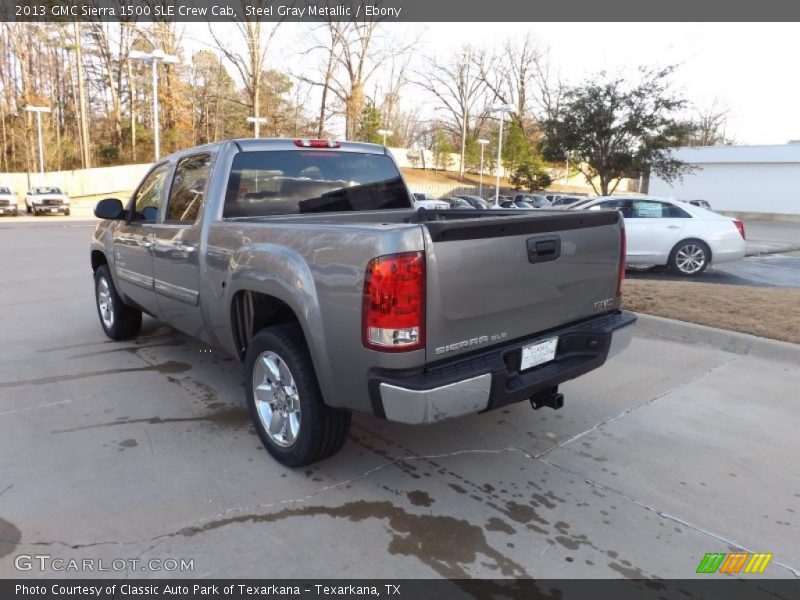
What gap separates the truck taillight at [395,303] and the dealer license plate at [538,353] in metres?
0.72

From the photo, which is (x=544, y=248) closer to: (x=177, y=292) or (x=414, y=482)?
(x=414, y=482)

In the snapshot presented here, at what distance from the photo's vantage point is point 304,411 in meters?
3.12

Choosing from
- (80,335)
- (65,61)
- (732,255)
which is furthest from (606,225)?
(65,61)

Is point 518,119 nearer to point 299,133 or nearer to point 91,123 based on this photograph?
point 299,133

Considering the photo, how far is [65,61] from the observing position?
160 ft

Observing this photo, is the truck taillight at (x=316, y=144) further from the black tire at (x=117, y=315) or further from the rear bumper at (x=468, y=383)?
the black tire at (x=117, y=315)

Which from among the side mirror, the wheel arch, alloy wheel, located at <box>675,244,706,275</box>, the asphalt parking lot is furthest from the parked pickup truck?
alloy wheel, located at <box>675,244,706,275</box>

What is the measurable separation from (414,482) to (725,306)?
5.34 metres

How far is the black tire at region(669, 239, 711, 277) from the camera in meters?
10.9

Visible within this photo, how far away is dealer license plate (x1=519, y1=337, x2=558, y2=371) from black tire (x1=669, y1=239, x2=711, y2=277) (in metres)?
8.97

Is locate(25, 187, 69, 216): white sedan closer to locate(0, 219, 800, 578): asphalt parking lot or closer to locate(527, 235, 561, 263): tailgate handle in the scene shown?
locate(0, 219, 800, 578): asphalt parking lot

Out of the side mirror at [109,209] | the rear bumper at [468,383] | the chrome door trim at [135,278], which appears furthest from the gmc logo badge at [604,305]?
the side mirror at [109,209]

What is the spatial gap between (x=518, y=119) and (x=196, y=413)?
64.3m

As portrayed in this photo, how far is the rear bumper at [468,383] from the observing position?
8.67ft
